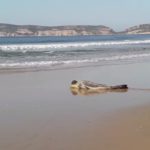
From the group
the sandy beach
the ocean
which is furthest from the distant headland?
the sandy beach

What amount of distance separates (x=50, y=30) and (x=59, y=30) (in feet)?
9.64

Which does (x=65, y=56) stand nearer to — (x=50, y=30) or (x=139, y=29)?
(x=50, y=30)

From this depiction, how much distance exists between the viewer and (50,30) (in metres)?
125

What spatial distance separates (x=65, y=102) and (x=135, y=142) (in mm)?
3443

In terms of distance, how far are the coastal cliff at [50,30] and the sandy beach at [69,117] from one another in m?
92.4

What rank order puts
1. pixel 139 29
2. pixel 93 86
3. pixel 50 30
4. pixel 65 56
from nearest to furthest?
pixel 93 86 < pixel 65 56 < pixel 50 30 < pixel 139 29

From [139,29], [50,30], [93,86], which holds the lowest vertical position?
[139,29]

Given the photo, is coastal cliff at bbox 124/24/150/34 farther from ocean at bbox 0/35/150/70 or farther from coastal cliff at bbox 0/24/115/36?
ocean at bbox 0/35/150/70

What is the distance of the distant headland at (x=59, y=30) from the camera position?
353ft

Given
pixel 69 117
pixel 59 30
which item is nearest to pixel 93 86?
pixel 69 117

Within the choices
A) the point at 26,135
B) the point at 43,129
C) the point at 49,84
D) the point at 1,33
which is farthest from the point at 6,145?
the point at 1,33

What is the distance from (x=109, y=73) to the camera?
1512cm

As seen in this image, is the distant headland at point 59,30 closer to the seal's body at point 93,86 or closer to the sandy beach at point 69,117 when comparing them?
the seal's body at point 93,86

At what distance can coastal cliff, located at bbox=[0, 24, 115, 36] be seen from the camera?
10744cm
